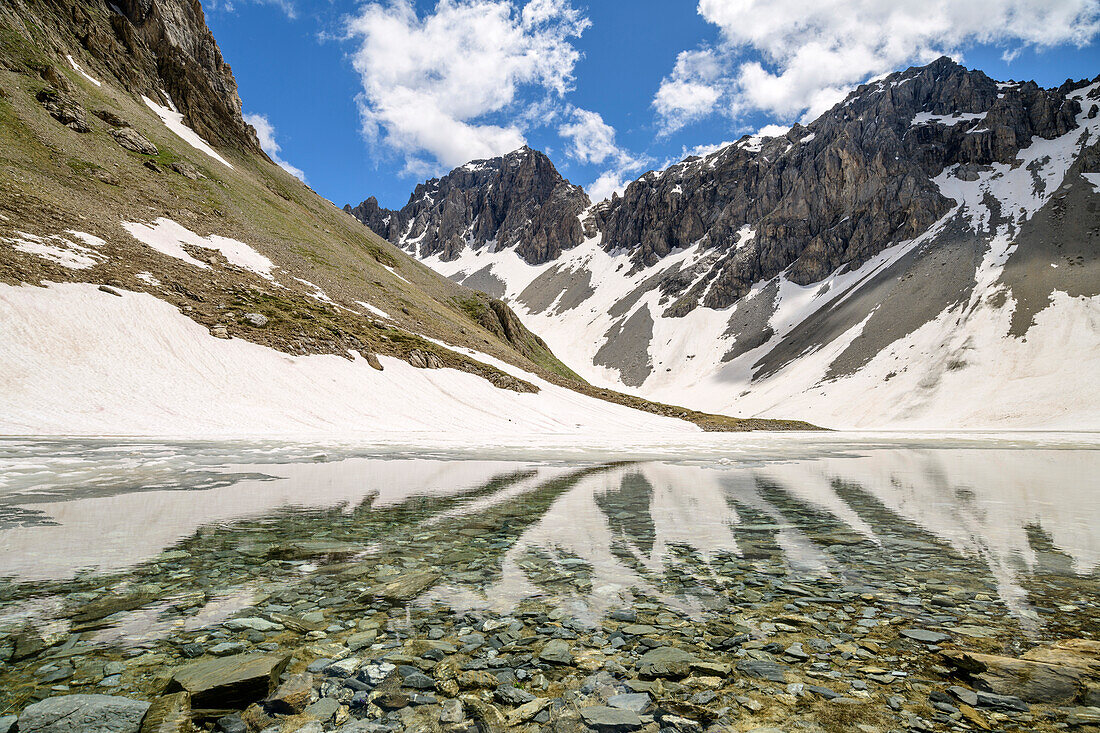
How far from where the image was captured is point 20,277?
3338cm

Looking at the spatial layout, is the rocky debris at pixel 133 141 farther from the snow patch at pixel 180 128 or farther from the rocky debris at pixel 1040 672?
the rocky debris at pixel 1040 672

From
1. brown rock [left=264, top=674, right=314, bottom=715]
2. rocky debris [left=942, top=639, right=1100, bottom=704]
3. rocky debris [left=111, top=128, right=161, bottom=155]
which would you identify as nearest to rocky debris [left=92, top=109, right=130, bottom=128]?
rocky debris [left=111, top=128, right=161, bottom=155]

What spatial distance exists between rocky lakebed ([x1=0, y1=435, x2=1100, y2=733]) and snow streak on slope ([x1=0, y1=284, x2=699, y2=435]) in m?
23.2

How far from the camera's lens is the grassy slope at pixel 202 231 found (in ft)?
136

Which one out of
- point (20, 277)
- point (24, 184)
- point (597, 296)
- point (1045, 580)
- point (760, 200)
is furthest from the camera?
point (597, 296)

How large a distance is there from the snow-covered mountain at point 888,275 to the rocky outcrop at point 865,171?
0.53m

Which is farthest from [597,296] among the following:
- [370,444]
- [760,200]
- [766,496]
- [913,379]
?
[766,496]

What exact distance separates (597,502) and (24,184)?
57.7m

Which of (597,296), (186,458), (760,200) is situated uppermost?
(760,200)

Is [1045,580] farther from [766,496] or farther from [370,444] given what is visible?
[370,444]

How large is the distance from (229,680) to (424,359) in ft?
161

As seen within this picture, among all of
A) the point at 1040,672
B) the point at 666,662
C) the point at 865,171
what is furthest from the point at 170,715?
the point at 865,171

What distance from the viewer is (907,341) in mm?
89938

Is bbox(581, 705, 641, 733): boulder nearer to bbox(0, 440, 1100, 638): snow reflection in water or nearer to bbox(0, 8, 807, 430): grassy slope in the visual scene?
bbox(0, 440, 1100, 638): snow reflection in water
